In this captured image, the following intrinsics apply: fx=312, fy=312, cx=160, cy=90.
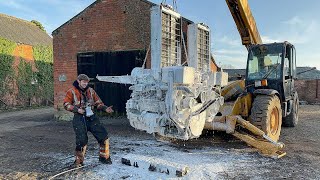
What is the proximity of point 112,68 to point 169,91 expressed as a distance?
7.76 m

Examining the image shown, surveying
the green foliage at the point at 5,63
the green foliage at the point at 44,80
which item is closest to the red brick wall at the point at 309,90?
the green foliage at the point at 44,80

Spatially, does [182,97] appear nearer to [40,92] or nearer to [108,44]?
[108,44]

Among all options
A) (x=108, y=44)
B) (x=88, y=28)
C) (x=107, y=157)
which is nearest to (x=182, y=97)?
(x=107, y=157)

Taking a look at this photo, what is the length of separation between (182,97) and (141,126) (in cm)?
101

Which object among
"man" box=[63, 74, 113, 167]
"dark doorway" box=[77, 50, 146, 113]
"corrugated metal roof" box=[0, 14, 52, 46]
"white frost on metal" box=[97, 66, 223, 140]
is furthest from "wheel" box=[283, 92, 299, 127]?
"corrugated metal roof" box=[0, 14, 52, 46]

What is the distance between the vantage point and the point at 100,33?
42.6 feet

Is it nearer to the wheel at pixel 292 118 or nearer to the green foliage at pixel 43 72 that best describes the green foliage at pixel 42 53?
the green foliage at pixel 43 72

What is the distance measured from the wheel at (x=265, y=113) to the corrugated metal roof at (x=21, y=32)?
20.0 metres

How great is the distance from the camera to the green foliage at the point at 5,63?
20578mm

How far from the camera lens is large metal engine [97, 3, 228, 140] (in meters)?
5.49

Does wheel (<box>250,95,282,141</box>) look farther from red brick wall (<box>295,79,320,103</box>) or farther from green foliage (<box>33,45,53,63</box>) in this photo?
green foliage (<box>33,45,53,63</box>)

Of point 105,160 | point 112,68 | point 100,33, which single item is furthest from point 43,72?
point 105,160

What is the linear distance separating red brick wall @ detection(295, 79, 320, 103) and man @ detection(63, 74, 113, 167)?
→ 2041 centimetres

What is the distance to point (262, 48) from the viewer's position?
8859 millimetres
